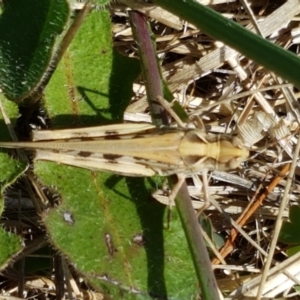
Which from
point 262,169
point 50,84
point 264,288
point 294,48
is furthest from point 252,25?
point 264,288

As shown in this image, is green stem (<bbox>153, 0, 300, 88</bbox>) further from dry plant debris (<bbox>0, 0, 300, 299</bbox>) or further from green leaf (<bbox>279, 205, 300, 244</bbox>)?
green leaf (<bbox>279, 205, 300, 244</bbox>)

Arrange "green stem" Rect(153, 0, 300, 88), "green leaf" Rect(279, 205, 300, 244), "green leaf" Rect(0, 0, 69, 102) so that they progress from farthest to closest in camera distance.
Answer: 1. "green leaf" Rect(279, 205, 300, 244)
2. "green leaf" Rect(0, 0, 69, 102)
3. "green stem" Rect(153, 0, 300, 88)


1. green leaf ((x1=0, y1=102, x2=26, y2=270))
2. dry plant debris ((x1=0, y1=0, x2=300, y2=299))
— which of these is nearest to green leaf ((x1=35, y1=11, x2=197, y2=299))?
green leaf ((x1=0, y1=102, x2=26, y2=270))

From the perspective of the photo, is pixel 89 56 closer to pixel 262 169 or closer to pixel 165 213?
pixel 165 213

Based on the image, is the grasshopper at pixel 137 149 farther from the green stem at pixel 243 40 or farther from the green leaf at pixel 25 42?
the green stem at pixel 243 40

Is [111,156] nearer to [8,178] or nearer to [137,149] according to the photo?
[137,149]

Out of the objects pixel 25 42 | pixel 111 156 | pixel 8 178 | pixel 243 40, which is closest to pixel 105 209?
pixel 111 156
